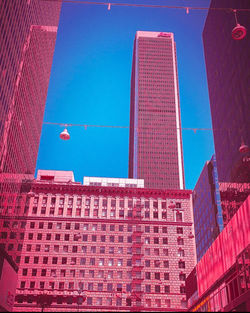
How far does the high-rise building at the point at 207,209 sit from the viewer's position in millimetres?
105438

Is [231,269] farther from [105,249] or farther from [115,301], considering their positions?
[105,249]

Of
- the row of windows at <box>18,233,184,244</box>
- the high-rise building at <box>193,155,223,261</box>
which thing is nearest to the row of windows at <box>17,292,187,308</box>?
the row of windows at <box>18,233,184,244</box>

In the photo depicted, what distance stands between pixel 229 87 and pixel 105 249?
4600 centimetres

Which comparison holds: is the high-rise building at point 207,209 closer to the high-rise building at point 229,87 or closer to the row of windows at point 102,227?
the row of windows at point 102,227

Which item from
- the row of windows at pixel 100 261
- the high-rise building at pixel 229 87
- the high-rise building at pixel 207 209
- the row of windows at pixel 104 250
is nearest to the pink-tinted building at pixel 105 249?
the row of windows at pixel 100 261

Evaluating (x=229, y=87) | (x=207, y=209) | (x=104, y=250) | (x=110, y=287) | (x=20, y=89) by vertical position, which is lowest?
(x=110, y=287)

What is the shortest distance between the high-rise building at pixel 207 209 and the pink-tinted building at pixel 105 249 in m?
13.9

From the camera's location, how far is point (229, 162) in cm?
6650

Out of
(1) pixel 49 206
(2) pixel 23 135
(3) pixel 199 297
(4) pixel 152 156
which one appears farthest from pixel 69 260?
(4) pixel 152 156

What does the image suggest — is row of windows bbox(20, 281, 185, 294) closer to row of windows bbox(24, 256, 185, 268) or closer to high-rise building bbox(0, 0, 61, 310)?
row of windows bbox(24, 256, 185, 268)

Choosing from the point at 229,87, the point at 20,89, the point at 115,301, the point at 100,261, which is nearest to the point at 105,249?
the point at 100,261

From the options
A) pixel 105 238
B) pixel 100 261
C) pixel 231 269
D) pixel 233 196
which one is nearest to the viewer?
pixel 231 269

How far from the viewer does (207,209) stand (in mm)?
116188

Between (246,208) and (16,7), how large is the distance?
45.0 meters
